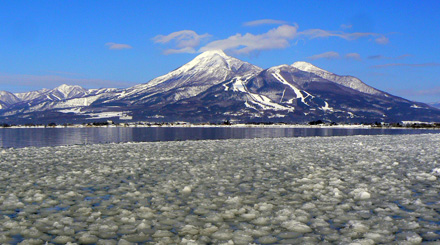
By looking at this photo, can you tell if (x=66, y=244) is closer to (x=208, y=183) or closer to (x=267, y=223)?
(x=267, y=223)

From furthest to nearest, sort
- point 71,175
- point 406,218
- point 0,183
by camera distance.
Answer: point 71,175
point 0,183
point 406,218

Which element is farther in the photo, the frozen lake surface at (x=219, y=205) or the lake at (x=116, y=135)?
the lake at (x=116, y=135)

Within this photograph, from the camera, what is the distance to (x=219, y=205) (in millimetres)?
11266

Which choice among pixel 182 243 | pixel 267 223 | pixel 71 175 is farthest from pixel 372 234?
pixel 71 175

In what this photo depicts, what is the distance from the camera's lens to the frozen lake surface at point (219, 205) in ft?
27.9

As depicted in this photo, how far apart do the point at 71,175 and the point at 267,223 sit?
1120 cm

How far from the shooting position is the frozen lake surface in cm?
849

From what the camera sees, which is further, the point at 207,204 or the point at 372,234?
the point at 207,204

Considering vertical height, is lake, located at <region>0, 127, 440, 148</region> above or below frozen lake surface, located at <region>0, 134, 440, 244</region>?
below

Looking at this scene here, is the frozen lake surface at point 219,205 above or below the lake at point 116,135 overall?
above

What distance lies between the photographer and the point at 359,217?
9.91 meters

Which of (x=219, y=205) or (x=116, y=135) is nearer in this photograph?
(x=219, y=205)

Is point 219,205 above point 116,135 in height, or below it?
above

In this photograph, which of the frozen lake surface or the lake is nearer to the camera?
the frozen lake surface
